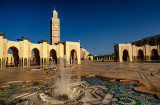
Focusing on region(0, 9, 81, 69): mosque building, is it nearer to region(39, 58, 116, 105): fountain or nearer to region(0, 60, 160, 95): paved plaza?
region(0, 60, 160, 95): paved plaza

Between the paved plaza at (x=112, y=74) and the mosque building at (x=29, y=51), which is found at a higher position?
the mosque building at (x=29, y=51)

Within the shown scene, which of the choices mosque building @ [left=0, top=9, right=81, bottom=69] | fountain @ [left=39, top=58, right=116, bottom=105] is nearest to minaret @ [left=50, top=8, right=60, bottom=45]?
mosque building @ [left=0, top=9, right=81, bottom=69]

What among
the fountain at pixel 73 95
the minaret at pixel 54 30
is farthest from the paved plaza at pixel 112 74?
the minaret at pixel 54 30

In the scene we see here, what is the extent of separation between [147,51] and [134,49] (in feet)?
13.0

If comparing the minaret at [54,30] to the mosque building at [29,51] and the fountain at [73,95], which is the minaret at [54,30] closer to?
the mosque building at [29,51]

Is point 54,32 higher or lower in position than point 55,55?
higher

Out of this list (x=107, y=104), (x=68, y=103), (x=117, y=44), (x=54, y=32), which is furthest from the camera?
(x=54, y=32)

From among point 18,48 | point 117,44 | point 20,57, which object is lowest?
point 20,57

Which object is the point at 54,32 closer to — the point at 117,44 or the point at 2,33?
the point at 117,44

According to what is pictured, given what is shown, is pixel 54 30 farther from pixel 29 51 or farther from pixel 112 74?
pixel 112 74

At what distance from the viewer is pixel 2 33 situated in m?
11.4

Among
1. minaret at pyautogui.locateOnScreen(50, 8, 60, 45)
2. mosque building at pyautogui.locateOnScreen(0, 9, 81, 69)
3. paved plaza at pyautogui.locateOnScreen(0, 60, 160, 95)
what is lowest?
paved plaza at pyautogui.locateOnScreen(0, 60, 160, 95)

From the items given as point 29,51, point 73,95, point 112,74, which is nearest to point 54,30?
point 29,51

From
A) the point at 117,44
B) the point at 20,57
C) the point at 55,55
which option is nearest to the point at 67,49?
the point at 55,55
